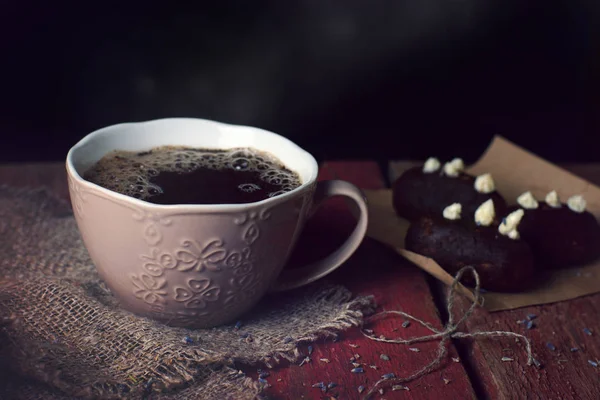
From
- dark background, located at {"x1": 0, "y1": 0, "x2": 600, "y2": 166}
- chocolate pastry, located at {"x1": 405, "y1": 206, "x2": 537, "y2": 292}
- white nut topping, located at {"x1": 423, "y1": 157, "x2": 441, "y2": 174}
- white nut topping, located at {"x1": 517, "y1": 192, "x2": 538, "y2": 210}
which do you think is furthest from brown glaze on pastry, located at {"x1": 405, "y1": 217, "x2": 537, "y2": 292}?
dark background, located at {"x1": 0, "y1": 0, "x2": 600, "y2": 166}

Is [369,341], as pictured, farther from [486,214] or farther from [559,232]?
[559,232]

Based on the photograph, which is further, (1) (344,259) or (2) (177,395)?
(1) (344,259)

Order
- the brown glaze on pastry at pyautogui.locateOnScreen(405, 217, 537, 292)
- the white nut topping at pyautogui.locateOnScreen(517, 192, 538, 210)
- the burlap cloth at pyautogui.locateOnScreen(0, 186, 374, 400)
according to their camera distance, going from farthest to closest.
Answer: the white nut topping at pyautogui.locateOnScreen(517, 192, 538, 210) → the brown glaze on pastry at pyautogui.locateOnScreen(405, 217, 537, 292) → the burlap cloth at pyautogui.locateOnScreen(0, 186, 374, 400)

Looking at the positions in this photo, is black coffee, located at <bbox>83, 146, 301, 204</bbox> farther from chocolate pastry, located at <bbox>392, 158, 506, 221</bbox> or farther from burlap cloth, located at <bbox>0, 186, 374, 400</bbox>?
chocolate pastry, located at <bbox>392, 158, 506, 221</bbox>

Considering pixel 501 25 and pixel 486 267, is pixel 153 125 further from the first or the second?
pixel 501 25

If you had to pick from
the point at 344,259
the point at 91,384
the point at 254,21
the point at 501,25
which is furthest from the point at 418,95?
the point at 91,384

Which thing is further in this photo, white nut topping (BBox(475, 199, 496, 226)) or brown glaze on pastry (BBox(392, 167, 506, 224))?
brown glaze on pastry (BBox(392, 167, 506, 224))

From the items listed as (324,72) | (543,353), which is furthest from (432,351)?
(324,72)

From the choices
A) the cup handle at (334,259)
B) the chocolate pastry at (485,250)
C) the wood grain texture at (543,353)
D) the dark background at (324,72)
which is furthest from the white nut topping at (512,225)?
the dark background at (324,72)
